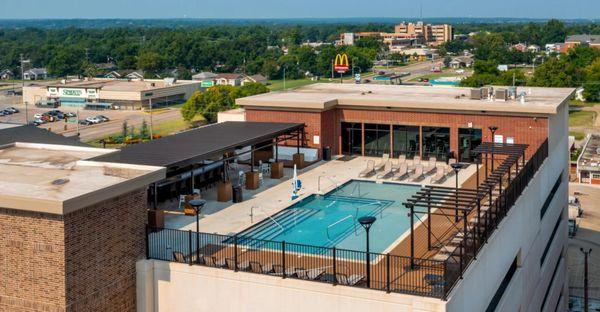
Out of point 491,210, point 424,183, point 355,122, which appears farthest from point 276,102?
point 491,210

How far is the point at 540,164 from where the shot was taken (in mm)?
29609

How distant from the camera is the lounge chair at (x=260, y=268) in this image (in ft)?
59.7

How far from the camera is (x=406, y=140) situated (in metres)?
34.8

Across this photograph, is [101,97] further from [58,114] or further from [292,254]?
[292,254]

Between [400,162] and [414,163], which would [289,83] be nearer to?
[400,162]

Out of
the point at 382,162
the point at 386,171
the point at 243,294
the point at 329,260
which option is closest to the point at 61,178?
the point at 243,294

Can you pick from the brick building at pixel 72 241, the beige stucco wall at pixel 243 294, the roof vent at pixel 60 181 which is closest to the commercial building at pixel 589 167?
the brick building at pixel 72 241

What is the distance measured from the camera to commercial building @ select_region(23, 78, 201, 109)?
408 feet

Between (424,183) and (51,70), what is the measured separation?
167 meters

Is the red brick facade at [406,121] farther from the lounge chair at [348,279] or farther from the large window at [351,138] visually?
the lounge chair at [348,279]

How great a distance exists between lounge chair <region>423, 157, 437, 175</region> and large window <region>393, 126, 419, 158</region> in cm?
108

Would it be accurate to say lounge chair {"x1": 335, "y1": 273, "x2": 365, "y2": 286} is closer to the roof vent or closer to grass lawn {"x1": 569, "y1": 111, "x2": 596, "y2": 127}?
the roof vent

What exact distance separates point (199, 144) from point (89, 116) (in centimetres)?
9471

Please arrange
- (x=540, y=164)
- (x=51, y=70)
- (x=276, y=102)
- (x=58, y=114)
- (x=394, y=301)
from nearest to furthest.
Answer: (x=394, y=301) < (x=540, y=164) < (x=276, y=102) < (x=58, y=114) < (x=51, y=70)
